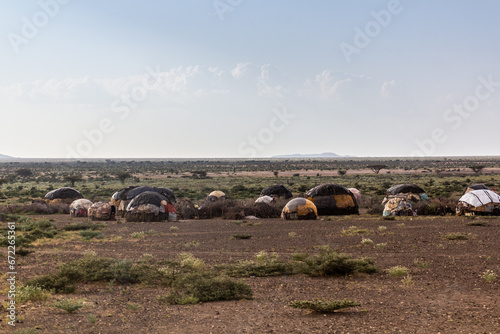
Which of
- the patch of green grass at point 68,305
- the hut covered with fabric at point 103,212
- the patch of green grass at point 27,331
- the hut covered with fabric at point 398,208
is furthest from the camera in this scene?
the hut covered with fabric at point 103,212

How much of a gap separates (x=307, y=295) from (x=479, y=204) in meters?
23.1

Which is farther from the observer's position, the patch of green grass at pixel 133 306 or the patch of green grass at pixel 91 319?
the patch of green grass at pixel 133 306

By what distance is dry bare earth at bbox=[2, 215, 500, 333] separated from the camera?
31.3 feet

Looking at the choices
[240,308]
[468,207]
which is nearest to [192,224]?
[468,207]

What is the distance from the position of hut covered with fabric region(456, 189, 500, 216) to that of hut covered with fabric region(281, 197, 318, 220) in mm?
9571

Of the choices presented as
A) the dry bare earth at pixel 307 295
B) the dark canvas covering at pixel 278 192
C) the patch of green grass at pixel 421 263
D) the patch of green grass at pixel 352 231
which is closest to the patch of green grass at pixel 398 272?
the dry bare earth at pixel 307 295

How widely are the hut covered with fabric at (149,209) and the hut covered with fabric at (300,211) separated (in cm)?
780

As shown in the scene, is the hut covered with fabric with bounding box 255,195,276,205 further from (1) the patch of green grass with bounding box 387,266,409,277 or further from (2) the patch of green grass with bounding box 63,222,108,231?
(1) the patch of green grass with bounding box 387,266,409,277

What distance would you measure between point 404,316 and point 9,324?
7.88 metres

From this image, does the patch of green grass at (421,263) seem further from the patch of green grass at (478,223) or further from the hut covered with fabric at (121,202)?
the hut covered with fabric at (121,202)

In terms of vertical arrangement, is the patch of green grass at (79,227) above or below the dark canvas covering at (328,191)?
below

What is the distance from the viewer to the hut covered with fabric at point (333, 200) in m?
35.1

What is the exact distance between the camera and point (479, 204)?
3106 cm

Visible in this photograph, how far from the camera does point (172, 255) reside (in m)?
18.7
